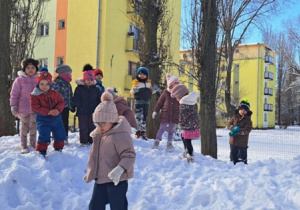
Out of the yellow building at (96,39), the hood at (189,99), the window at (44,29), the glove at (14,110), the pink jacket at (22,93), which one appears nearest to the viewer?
the glove at (14,110)

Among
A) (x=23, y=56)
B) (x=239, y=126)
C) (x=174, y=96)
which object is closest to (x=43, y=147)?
(x=174, y=96)

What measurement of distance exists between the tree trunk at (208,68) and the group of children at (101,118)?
0.62 m

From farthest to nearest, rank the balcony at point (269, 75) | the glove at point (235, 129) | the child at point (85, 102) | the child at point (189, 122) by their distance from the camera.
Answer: the balcony at point (269, 75) < the glove at point (235, 129) < the child at point (85, 102) < the child at point (189, 122)

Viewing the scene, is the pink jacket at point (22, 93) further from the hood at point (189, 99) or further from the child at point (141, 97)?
the hood at point (189, 99)

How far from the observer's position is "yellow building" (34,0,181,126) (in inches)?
838

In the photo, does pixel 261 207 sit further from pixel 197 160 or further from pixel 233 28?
pixel 233 28

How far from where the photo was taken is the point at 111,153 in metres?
3.54

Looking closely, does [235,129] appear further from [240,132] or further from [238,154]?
[238,154]

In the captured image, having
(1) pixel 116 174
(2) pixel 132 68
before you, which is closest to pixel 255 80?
(2) pixel 132 68

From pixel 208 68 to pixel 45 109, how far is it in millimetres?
4370

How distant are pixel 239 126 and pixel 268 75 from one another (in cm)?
4548

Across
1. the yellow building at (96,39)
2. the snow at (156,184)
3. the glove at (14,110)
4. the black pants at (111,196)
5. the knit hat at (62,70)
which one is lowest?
the snow at (156,184)

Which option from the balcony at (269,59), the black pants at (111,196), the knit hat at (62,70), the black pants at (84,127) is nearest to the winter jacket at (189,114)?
the black pants at (84,127)

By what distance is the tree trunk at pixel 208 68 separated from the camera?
8250 mm
